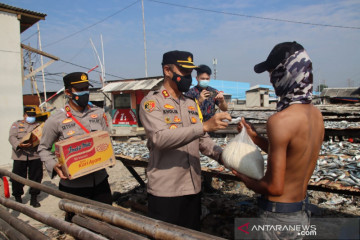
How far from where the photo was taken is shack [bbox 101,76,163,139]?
17.2 meters

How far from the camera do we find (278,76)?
5.83ft

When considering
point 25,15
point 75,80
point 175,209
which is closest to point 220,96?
point 75,80

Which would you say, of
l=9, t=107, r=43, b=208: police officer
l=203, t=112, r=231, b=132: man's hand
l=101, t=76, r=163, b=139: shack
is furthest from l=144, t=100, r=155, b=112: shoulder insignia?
l=101, t=76, r=163, b=139: shack

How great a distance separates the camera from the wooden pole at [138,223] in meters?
1.66

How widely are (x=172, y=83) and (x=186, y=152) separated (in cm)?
71

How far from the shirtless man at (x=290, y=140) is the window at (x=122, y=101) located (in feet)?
55.0

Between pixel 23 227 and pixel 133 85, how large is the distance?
15037mm

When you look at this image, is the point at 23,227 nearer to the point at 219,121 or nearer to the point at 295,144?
the point at 219,121

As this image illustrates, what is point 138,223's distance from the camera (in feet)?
6.32

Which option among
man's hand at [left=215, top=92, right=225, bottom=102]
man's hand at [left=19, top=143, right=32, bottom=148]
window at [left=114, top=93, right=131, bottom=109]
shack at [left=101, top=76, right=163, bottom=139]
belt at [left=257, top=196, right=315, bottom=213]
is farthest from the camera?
window at [left=114, top=93, right=131, bottom=109]

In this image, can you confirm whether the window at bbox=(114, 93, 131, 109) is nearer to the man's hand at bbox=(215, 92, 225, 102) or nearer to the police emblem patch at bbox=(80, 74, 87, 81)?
the man's hand at bbox=(215, 92, 225, 102)

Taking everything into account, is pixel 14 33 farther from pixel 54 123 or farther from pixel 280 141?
pixel 280 141

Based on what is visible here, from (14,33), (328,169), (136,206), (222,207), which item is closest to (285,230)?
(328,169)

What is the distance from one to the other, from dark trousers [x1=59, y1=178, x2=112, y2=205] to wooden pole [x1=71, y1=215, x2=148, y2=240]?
0.62m
